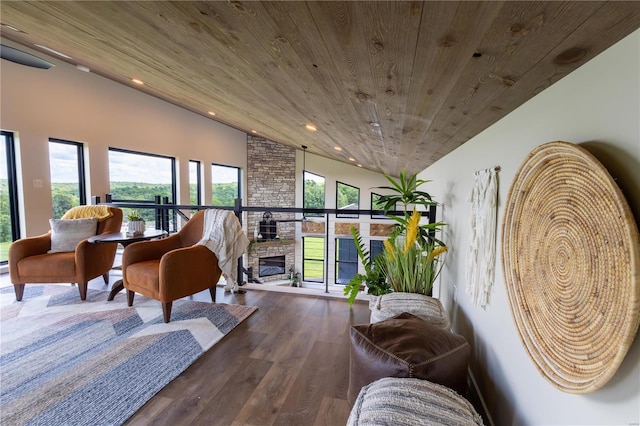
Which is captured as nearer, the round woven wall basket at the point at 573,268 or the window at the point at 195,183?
the round woven wall basket at the point at 573,268

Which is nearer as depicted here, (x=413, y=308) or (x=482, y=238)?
(x=482, y=238)

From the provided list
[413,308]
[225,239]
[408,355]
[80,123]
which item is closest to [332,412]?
[408,355]

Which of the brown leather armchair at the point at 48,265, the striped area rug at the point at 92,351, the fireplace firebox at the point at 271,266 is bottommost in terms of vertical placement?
the fireplace firebox at the point at 271,266

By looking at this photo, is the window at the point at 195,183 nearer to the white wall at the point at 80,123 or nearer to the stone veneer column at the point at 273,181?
the white wall at the point at 80,123

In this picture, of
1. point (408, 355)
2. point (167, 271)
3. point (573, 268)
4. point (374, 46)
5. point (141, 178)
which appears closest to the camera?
point (573, 268)

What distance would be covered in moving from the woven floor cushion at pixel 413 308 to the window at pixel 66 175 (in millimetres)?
5328

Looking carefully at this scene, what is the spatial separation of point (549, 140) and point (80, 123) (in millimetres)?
6232

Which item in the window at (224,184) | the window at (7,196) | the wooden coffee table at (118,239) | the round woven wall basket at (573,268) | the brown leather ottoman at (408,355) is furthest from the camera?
the window at (224,184)

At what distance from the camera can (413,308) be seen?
6.38 ft

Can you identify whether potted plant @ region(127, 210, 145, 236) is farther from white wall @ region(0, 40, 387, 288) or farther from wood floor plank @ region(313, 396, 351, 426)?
wood floor plank @ region(313, 396, 351, 426)

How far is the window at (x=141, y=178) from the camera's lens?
5.56 m

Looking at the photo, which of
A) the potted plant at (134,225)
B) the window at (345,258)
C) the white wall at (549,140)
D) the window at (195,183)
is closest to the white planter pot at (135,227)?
the potted plant at (134,225)

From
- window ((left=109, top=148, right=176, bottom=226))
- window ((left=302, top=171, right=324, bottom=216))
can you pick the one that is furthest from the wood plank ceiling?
window ((left=302, top=171, right=324, bottom=216))

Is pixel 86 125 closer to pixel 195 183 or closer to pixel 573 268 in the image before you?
pixel 195 183
